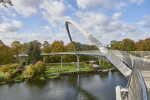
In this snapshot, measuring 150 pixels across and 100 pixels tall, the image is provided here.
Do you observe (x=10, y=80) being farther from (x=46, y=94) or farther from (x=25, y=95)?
(x=46, y=94)

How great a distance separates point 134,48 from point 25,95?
3771cm

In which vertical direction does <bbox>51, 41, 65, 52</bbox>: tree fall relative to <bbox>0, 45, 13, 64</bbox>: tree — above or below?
above

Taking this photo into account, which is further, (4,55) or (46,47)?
(46,47)

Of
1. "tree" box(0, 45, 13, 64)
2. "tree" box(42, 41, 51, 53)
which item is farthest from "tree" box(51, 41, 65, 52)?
"tree" box(0, 45, 13, 64)

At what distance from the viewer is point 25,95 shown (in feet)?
44.0

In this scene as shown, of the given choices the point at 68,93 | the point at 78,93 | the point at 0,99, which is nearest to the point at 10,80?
the point at 0,99

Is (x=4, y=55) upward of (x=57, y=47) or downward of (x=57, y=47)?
downward

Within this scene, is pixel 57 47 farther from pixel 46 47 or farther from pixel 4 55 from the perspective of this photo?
pixel 4 55

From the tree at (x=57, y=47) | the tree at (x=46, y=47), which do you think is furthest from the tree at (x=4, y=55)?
the tree at (x=57, y=47)

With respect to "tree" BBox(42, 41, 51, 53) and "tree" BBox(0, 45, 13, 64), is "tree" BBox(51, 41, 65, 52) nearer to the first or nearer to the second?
"tree" BBox(42, 41, 51, 53)

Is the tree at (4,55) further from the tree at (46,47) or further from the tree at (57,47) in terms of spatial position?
the tree at (57,47)

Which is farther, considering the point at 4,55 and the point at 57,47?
the point at 57,47

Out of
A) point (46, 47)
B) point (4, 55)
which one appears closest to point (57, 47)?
point (46, 47)

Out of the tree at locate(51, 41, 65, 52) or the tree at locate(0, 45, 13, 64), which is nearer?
the tree at locate(0, 45, 13, 64)
